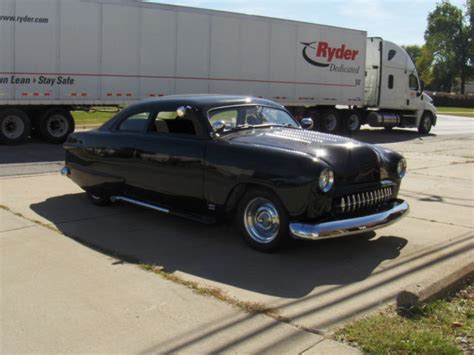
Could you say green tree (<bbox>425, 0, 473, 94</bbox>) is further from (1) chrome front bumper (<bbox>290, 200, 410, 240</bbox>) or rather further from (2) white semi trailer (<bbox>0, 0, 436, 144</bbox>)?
(1) chrome front bumper (<bbox>290, 200, 410, 240</bbox>)

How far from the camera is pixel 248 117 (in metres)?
6.53

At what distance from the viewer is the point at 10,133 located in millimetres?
14562

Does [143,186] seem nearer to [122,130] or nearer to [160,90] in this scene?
[122,130]

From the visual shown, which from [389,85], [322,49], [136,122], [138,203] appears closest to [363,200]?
[138,203]

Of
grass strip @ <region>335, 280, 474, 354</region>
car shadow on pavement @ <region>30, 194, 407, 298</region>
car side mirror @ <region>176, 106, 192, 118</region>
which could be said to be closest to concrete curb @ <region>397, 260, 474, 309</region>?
grass strip @ <region>335, 280, 474, 354</region>

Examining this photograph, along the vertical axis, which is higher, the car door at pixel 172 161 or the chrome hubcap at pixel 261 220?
the car door at pixel 172 161

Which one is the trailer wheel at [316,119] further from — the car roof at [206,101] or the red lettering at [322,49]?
the car roof at [206,101]

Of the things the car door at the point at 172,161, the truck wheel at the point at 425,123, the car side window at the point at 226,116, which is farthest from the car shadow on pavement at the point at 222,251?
the truck wheel at the point at 425,123

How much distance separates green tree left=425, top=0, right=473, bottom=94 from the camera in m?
98.6

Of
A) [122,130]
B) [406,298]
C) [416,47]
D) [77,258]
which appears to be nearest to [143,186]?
[122,130]

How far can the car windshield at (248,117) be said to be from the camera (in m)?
6.27

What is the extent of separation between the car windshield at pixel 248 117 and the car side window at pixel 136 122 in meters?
1.05

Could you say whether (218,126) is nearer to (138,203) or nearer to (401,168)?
(138,203)

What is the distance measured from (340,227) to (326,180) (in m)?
0.46
